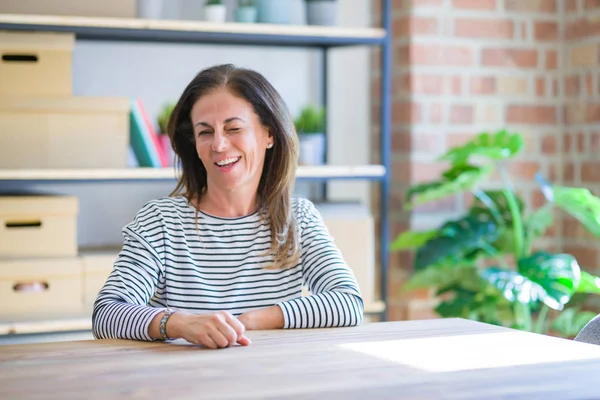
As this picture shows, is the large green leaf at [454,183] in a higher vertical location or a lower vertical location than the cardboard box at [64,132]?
lower

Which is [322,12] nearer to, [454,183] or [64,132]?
[454,183]

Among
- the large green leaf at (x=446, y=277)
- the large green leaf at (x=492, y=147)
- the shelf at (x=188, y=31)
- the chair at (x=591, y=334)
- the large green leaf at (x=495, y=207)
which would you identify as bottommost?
the large green leaf at (x=446, y=277)

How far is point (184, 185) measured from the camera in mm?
2139

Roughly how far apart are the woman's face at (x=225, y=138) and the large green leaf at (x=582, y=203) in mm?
1213

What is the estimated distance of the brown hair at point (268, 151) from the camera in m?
2.03

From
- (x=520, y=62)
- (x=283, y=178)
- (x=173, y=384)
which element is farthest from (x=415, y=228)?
(x=173, y=384)

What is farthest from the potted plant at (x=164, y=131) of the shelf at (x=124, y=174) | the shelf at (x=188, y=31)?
the shelf at (x=188, y=31)

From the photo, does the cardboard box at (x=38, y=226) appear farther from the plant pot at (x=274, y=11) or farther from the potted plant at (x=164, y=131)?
the plant pot at (x=274, y=11)

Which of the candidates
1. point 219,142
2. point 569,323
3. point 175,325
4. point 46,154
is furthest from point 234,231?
point 569,323

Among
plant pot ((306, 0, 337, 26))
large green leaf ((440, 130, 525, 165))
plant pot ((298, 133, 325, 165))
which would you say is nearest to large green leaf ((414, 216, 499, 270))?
large green leaf ((440, 130, 525, 165))

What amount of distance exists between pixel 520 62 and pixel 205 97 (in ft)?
5.93

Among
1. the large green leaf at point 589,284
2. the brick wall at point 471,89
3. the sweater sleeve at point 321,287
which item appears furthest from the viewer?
the brick wall at point 471,89

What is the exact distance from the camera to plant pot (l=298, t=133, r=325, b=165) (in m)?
3.13

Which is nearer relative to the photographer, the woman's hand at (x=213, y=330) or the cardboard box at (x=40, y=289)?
the woman's hand at (x=213, y=330)
